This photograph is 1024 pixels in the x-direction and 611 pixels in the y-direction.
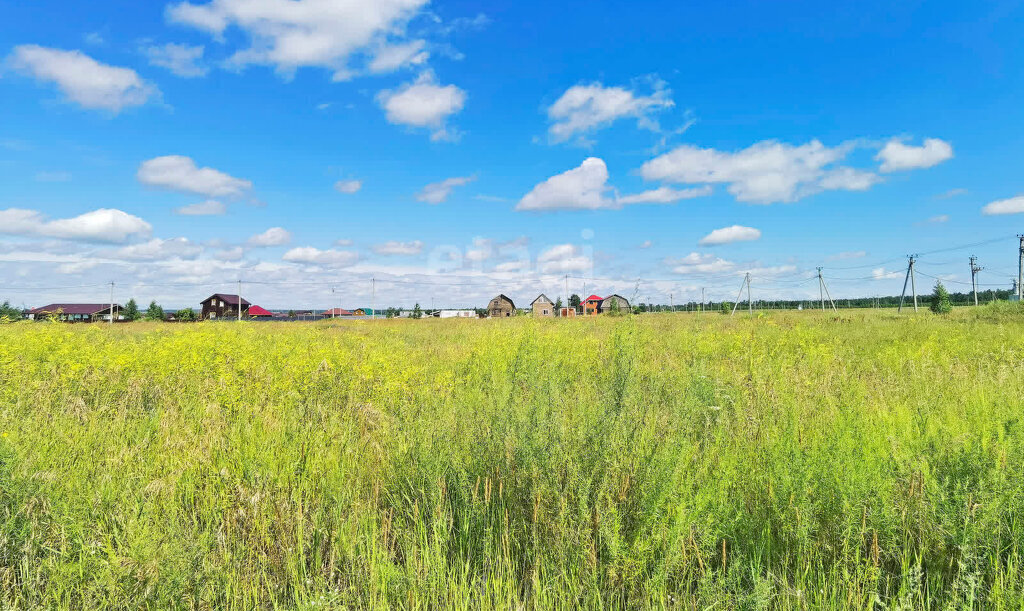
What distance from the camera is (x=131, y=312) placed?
6612cm

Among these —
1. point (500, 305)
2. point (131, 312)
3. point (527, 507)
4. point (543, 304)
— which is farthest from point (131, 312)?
point (527, 507)

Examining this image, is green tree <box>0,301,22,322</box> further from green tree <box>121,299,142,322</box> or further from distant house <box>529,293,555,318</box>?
distant house <box>529,293,555,318</box>

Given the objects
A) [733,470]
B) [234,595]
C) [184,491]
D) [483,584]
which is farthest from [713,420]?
[184,491]

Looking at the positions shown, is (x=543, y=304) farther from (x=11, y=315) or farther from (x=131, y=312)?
(x=11, y=315)

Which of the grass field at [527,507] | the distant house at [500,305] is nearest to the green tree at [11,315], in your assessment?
the grass field at [527,507]

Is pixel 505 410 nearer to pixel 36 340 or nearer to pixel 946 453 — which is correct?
pixel 946 453

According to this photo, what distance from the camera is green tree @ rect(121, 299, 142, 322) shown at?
2517 inches

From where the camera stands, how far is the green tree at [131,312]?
63928mm

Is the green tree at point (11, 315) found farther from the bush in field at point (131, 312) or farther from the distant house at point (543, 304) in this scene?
the distant house at point (543, 304)

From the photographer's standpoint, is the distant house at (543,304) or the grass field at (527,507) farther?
the distant house at (543,304)

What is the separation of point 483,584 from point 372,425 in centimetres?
271

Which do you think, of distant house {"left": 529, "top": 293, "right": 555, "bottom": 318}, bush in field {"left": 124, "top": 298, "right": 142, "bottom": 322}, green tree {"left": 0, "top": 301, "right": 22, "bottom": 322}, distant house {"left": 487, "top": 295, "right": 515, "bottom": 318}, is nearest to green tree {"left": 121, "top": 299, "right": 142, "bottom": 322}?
bush in field {"left": 124, "top": 298, "right": 142, "bottom": 322}

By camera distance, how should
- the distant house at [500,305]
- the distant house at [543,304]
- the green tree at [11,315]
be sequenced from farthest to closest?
the distant house at [500,305] → the distant house at [543,304] → the green tree at [11,315]

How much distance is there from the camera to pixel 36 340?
7.61 meters
